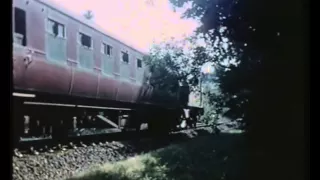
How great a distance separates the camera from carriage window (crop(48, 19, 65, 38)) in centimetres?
120

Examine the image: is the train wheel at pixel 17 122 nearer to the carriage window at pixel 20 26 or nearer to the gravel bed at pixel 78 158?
the gravel bed at pixel 78 158

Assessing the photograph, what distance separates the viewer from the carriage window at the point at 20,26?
1.15m

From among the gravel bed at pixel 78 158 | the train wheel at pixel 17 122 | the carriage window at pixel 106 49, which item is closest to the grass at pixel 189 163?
the gravel bed at pixel 78 158

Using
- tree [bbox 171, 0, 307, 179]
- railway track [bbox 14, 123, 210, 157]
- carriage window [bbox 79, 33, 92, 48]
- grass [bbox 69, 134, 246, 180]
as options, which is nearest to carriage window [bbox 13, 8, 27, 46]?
carriage window [bbox 79, 33, 92, 48]

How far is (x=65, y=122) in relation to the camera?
3.99ft

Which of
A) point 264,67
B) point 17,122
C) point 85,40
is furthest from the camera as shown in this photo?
point 264,67

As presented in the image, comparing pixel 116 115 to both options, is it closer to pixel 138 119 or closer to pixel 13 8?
pixel 138 119

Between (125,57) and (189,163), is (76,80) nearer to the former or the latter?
(125,57)

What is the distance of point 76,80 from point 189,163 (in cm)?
43

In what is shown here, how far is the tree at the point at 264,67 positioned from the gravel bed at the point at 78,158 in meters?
0.19

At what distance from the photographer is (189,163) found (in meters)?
1.33

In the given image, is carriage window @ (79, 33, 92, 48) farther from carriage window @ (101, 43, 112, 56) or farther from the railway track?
the railway track

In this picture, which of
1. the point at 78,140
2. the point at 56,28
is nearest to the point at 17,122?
the point at 78,140

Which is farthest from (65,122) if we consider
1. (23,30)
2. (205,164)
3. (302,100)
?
(302,100)
